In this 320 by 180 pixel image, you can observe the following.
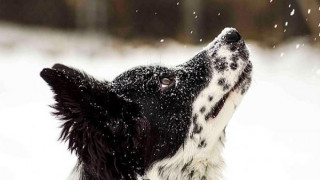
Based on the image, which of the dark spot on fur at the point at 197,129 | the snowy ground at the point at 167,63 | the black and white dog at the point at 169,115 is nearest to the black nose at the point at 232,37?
the black and white dog at the point at 169,115

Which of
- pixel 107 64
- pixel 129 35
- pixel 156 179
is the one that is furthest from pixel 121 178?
pixel 129 35

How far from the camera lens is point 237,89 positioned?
11.6ft

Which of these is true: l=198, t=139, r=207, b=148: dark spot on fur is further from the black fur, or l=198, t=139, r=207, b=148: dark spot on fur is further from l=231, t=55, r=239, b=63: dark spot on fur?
l=231, t=55, r=239, b=63: dark spot on fur

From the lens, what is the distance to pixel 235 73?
11.6 ft

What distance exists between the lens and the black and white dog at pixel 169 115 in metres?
3.33

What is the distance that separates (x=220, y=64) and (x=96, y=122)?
0.76m

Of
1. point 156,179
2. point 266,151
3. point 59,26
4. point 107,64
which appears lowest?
point 266,151

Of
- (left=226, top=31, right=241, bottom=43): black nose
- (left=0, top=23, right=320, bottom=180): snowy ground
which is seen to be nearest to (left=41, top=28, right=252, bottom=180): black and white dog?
(left=226, top=31, right=241, bottom=43): black nose

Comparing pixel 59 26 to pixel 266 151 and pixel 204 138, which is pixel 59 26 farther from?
pixel 204 138

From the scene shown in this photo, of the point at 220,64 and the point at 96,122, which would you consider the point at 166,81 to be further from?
the point at 96,122

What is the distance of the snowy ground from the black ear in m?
1.91

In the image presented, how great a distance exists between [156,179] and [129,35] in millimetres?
6698

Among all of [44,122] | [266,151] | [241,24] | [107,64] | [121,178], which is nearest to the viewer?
[121,178]

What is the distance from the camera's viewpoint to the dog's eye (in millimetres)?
3541
